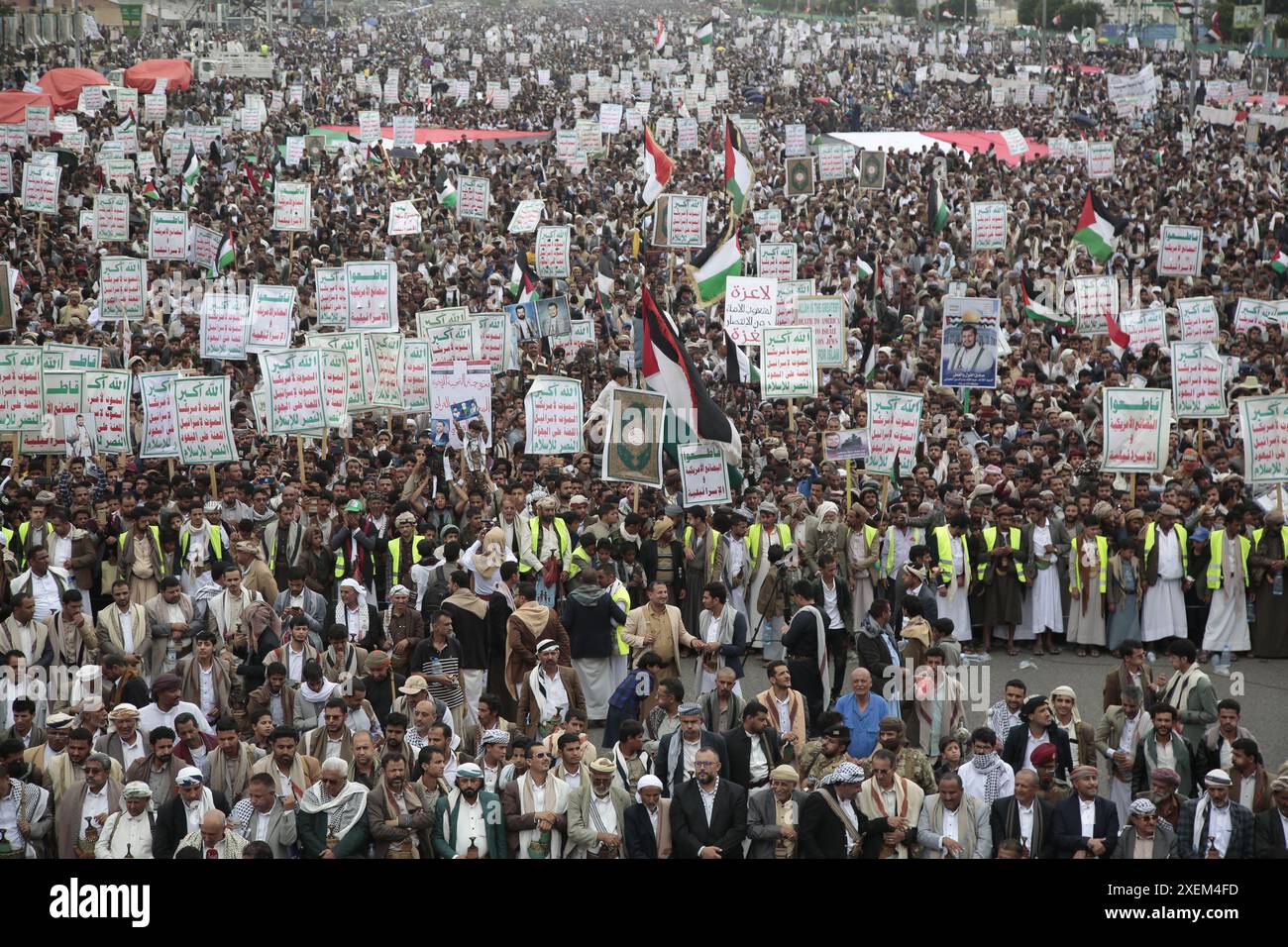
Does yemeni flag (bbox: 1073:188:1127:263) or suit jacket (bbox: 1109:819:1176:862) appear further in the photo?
yemeni flag (bbox: 1073:188:1127:263)

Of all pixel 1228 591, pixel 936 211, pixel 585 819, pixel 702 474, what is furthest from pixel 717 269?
pixel 585 819

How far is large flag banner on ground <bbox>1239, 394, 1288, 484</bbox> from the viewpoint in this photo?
12.8 meters

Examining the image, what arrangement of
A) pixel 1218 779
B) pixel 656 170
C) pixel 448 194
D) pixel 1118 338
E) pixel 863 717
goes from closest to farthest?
pixel 1218 779, pixel 863 717, pixel 1118 338, pixel 656 170, pixel 448 194

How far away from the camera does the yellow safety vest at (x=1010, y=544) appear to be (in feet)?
41.7

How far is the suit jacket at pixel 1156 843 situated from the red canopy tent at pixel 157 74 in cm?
3864

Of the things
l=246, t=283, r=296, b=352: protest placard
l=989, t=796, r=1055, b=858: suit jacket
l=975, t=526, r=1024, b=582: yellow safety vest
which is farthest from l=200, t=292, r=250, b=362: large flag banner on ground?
l=989, t=796, r=1055, b=858: suit jacket

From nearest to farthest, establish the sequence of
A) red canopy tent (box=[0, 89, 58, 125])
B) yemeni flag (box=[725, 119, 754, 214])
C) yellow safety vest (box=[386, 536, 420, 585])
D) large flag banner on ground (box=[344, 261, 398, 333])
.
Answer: yellow safety vest (box=[386, 536, 420, 585]), large flag banner on ground (box=[344, 261, 398, 333]), yemeni flag (box=[725, 119, 754, 214]), red canopy tent (box=[0, 89, 58, 125])

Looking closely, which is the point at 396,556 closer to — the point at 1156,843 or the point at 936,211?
the point at 1156,843

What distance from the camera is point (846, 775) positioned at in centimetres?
786

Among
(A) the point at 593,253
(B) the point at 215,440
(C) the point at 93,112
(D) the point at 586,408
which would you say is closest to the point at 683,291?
(A) the point at 593,253

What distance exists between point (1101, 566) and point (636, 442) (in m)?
3.41

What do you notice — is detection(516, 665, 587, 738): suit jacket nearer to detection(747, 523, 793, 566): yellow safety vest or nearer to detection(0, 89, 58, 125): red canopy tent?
detection(747, 523, 793, 566): yellow safety vest

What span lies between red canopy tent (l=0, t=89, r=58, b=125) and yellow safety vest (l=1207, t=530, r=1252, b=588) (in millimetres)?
25573

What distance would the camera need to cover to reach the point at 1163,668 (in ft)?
40.7
